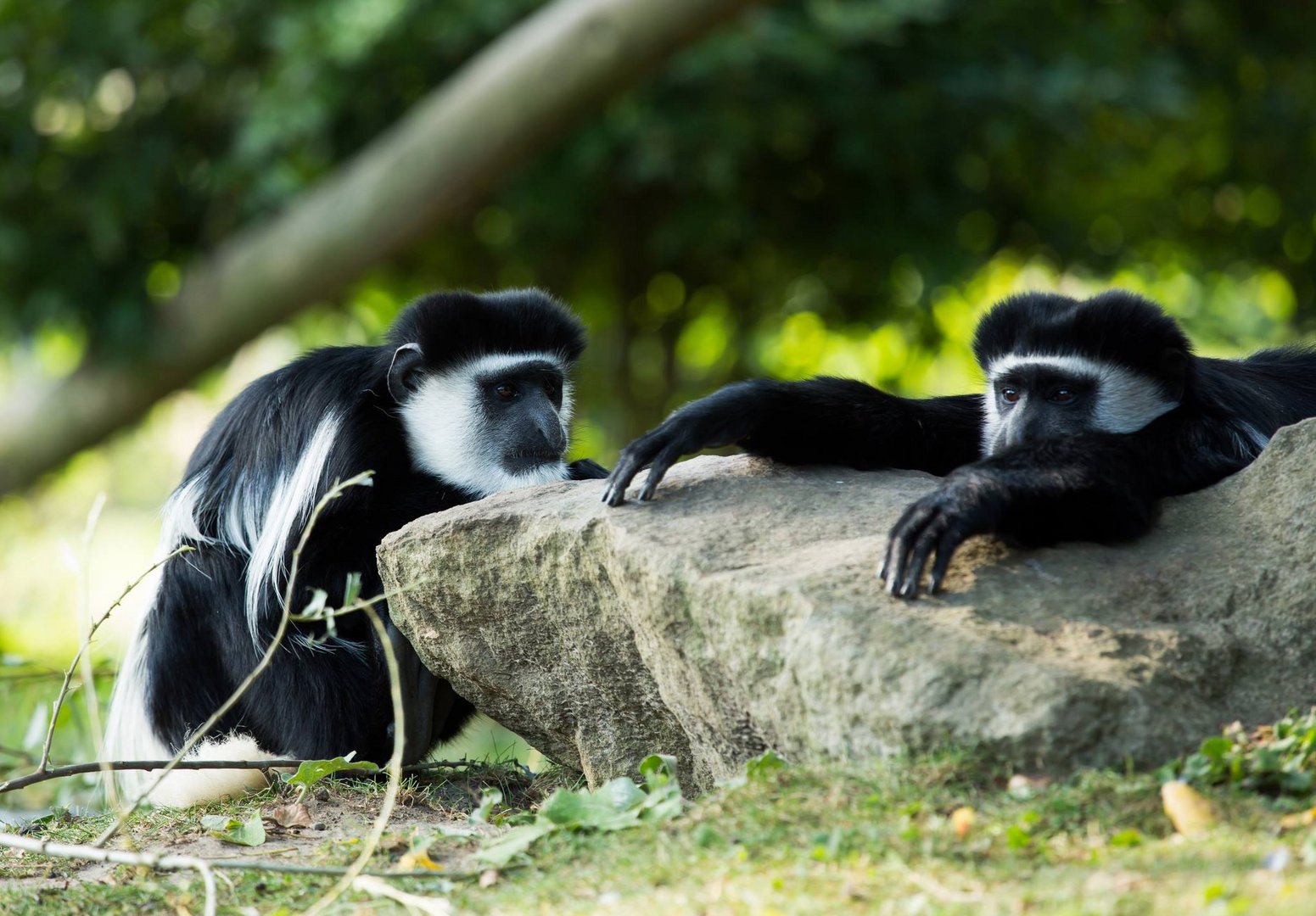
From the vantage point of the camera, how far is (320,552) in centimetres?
298

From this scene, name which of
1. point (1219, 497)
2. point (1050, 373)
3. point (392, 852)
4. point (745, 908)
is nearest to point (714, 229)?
point (1050, 373)

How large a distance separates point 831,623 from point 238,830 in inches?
42.4

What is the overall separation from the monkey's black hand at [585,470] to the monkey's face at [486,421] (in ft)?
0.19

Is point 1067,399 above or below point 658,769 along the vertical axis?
above

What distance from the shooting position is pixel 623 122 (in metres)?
5.49

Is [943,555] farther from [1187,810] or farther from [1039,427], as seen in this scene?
[1039,427]

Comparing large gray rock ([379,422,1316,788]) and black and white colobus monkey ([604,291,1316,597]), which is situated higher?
black and white colobus monkey ([604,291,1316,597])

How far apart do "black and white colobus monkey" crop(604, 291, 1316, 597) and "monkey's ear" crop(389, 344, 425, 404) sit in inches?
40.6

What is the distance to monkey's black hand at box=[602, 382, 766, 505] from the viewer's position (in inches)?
93.6

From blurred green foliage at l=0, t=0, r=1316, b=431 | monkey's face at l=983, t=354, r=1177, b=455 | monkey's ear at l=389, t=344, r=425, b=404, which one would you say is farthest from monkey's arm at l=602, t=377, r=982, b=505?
blurred green foliage at l=0, t=0, r=1316, b=431

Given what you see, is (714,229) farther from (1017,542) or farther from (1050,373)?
(1017,542)

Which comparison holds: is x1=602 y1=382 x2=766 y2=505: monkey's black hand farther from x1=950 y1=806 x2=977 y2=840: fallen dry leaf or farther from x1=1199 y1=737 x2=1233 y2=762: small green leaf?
x1=1199 y1=737 x2=1233 y2=762: small green leaf

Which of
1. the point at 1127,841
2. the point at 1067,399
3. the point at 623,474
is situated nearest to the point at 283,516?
the point at 623,474

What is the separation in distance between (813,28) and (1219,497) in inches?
134
